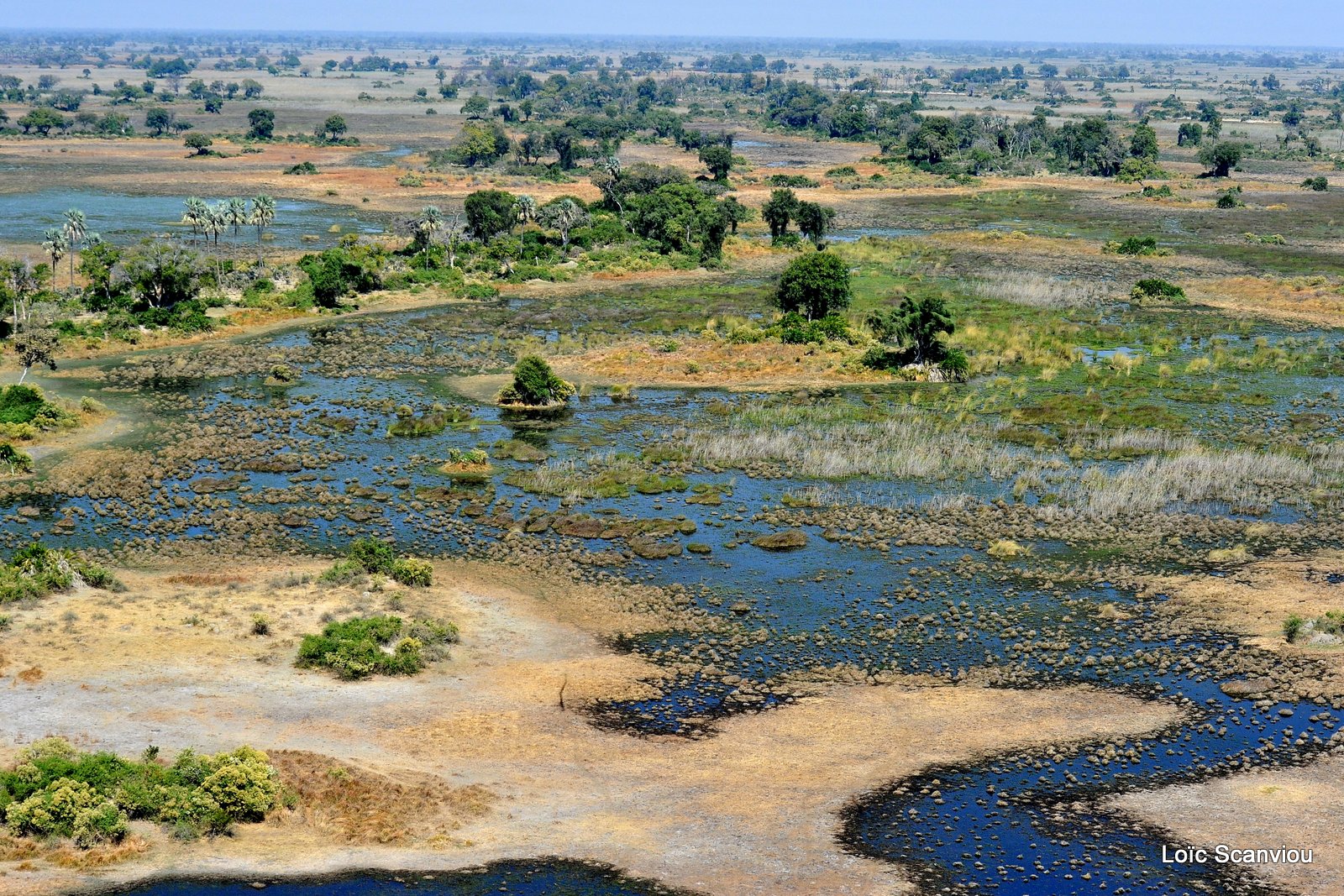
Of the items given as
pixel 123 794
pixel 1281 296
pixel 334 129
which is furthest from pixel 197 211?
pixel 334 129

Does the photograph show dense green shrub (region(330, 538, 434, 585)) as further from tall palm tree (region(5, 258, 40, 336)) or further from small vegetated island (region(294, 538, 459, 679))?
tall palm tree (region(5, 258, 40, 336))

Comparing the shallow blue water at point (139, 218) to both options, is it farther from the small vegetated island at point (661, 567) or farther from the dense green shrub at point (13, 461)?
the dense green shrub at point (13, 461)

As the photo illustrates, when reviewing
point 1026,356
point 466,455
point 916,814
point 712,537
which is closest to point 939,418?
point 1026,356

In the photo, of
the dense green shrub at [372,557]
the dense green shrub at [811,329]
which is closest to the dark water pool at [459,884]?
the dense green shrub at [372,557]

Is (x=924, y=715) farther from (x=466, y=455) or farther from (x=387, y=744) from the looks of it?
(x=466, y=455)

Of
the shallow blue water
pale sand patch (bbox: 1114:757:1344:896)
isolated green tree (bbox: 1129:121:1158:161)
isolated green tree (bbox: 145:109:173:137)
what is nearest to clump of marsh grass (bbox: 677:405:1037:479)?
pale sand patch (bbox: 1114:757:1344:896)

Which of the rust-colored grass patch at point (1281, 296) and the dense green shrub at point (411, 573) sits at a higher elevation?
the rust-colored grass patch at point (1281, 296)
